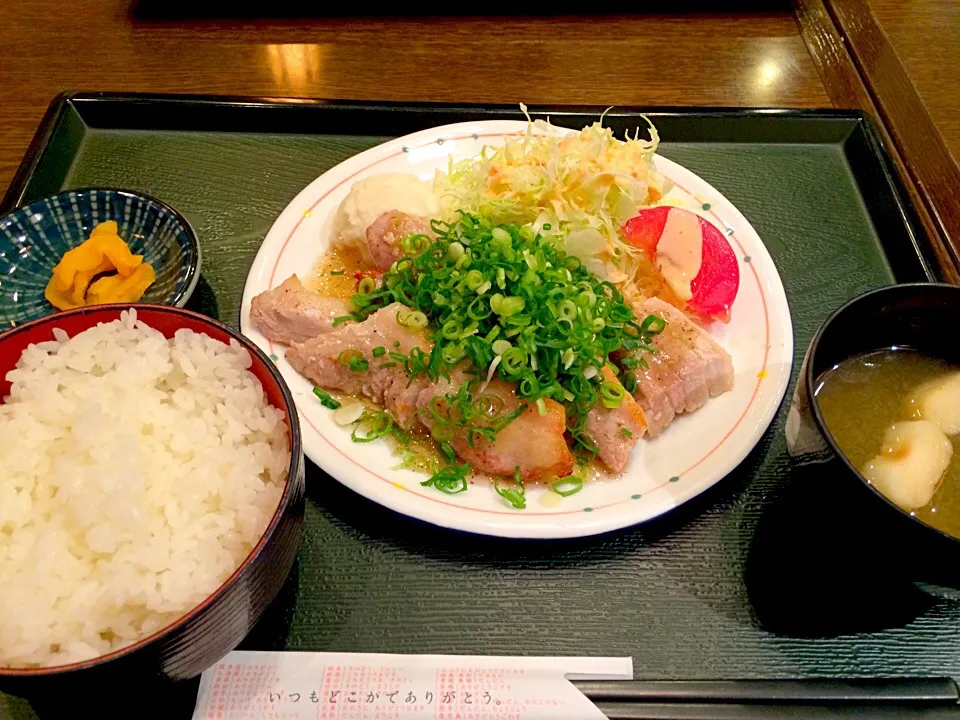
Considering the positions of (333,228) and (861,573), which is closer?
(861,573)

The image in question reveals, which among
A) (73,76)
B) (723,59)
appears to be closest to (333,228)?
(73,76)

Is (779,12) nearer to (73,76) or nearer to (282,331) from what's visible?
(282,331)

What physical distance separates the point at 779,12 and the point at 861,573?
2.96 metres

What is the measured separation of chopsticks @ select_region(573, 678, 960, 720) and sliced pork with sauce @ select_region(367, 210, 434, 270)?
A: 1435 millimetres

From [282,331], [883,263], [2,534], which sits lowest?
[883,263]

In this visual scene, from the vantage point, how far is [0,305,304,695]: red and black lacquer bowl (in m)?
1.19

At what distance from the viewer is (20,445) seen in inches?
56.6

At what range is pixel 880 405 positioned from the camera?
5.41 ft

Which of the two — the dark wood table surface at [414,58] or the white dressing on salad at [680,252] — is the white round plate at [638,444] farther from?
the dark wood table surface at [414,58]

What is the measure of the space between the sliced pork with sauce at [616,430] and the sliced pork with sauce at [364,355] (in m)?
0.53

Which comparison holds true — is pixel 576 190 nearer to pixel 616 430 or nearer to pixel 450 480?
pixel 616 430

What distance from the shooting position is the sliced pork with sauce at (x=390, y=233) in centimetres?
229

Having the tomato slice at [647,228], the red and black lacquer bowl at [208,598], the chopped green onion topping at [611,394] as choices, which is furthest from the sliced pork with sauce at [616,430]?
the red and black lacquer bowl at [208,598]

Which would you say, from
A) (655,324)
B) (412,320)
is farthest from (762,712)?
(412,320)
